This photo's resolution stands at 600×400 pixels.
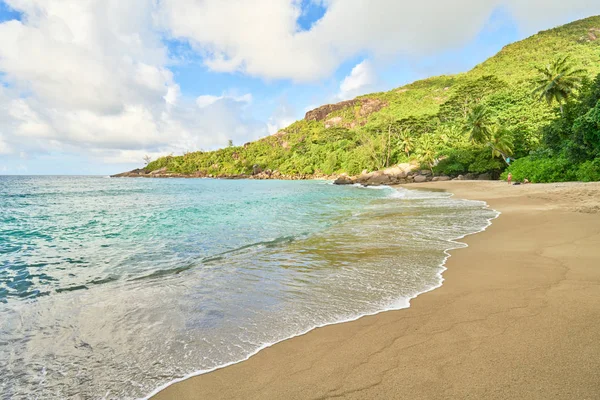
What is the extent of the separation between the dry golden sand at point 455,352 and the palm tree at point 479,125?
5201 cm

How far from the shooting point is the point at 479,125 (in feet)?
166

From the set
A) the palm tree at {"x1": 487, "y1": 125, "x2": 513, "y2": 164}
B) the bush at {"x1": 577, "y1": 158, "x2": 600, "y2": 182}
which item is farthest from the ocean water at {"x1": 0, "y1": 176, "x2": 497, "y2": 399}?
the palm tree at {"x1": 487, "y1": 125, "x2": 513, "y2": 164}

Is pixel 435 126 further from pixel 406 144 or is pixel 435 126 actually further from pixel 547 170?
pixel 547 170

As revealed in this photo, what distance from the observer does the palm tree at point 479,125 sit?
50.0 m

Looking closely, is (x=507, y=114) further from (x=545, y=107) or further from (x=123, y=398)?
(x=123, y=398)

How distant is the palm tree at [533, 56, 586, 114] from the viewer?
38.7 metres

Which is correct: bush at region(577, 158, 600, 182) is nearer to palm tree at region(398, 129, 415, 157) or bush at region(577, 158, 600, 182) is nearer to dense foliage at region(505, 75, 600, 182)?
dense foliage at region(505, 75, 600, 182)

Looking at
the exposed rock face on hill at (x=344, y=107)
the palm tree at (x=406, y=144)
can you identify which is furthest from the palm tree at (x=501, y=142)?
the exposed rock face on hill at (x=344, y=107)

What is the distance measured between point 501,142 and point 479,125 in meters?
4.37

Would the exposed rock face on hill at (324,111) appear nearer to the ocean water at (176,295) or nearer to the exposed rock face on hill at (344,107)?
the exposed rock face on hill at (344,107)

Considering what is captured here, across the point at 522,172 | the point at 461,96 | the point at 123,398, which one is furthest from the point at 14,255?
the point at 461,96

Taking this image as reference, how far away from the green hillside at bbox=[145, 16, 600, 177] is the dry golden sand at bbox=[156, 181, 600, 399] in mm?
38758

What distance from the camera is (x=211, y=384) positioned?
3.14 m

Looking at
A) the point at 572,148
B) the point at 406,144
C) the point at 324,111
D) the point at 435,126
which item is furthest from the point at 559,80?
the point at 324,111
